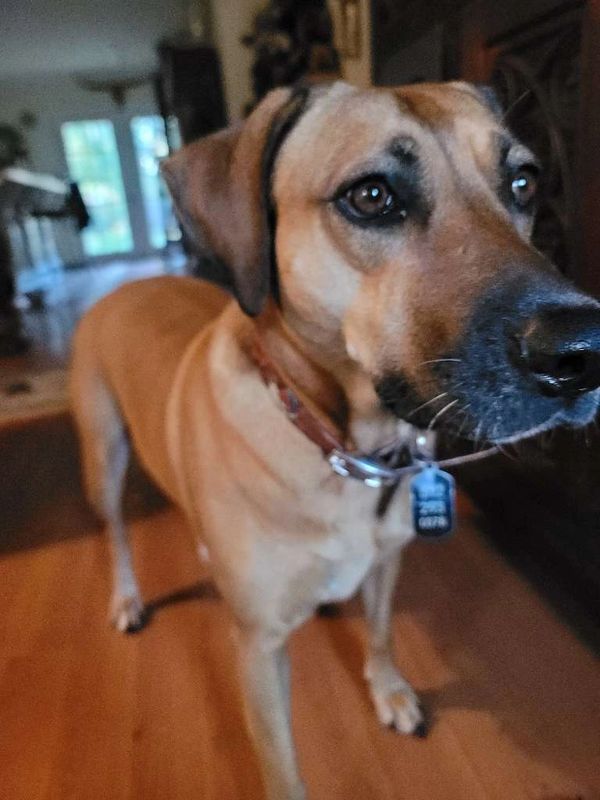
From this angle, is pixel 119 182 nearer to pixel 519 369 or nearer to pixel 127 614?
pixel 127 614

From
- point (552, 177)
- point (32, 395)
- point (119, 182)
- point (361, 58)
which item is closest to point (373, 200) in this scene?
point (552, 177)

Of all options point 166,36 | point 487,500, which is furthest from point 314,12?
point 166,36

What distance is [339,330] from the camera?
0.87 m

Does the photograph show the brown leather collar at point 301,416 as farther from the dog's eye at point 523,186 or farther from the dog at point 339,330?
the dog's eye at point 523,186

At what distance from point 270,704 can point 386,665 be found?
396 millimetres

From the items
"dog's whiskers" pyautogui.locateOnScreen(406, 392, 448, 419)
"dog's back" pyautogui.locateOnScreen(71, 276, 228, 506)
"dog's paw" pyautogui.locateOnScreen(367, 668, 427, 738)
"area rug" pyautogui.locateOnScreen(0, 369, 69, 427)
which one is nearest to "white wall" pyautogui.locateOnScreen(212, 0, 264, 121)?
"area rug" pyautogui.locateOnScreen(0, 369, 69, 427)

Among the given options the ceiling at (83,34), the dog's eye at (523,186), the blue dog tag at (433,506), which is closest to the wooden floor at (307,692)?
the blue dog tag at (433,506)

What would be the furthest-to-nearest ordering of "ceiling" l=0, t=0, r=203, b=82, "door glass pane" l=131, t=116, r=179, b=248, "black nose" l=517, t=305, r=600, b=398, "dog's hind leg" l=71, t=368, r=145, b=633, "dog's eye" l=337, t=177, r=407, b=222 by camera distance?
"door glass pane" l=131, t=116, r=179, b=248 → "ceiling" l=0, t=0, r=203, b=82 → "dog's hind leg" l=71, t=368, r=145, b=633 → "dog's eye" l=337, t=177, r=407, b=222 → "black nose" l=517, t=305, r=600, b=398

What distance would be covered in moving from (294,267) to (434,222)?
195mm

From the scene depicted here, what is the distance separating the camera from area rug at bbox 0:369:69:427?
3.08m

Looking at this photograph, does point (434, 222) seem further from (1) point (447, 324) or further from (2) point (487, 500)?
(2) point (487, 500)

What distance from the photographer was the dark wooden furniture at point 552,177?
1.22 meters

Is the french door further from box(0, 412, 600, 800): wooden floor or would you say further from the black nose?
the black nose

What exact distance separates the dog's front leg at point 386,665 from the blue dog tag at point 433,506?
20 cm
